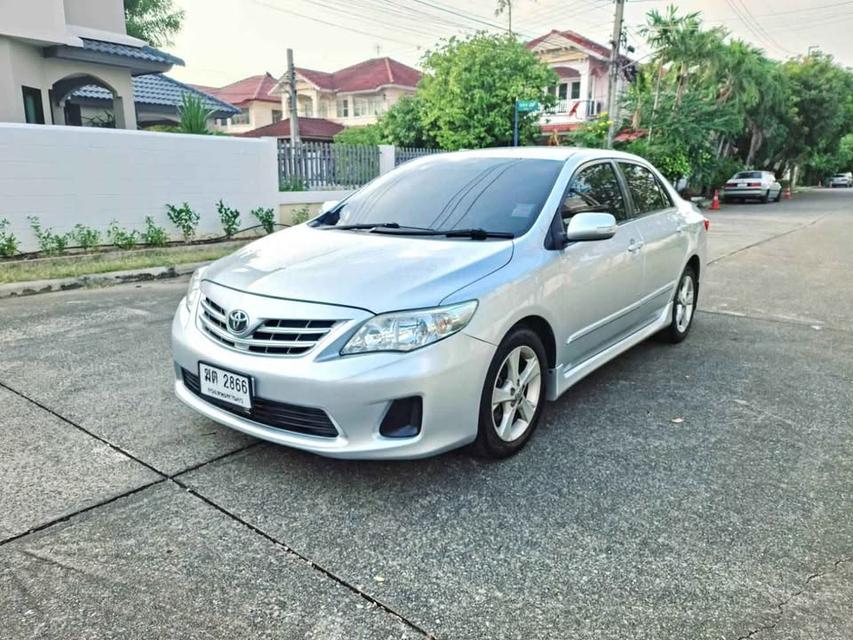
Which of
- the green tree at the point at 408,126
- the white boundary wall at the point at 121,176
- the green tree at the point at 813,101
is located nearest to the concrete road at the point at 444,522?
the white boundary wall at the point at 121,176

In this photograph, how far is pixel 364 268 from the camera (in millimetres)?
3146

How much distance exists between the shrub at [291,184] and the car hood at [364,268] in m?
8.85

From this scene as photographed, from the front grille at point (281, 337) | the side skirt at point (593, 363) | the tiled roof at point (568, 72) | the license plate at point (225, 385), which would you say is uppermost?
the tiled roof at point (568, 72)

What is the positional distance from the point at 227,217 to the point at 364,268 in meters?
8.47

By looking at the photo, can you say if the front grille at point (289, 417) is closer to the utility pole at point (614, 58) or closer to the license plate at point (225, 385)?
the license plate at point (225, 385)

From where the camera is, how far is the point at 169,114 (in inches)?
736

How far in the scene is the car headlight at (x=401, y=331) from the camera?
2.78 m

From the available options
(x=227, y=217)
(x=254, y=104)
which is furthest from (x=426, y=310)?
(x=254, y=104)

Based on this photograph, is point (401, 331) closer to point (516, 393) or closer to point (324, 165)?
point (516, 393)

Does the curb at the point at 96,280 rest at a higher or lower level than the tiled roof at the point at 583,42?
lower

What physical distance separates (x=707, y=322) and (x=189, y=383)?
499cm

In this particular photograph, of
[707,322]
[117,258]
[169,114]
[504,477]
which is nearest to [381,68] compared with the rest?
[169,114]

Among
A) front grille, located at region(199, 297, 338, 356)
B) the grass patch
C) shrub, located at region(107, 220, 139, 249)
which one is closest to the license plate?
front grille, located at region(199, 297, 338, 356)

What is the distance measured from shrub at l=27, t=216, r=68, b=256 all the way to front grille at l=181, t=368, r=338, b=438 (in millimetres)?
7189
